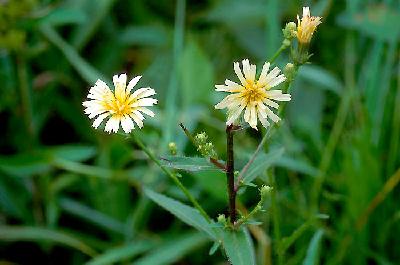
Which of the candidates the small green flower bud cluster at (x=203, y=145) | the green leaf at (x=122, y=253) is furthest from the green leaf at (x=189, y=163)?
the green leaf at (x=122, y=253)

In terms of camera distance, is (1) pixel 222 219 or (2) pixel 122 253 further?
(2) pixel 122 253

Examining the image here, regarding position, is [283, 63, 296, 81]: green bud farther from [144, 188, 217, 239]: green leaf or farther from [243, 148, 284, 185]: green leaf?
[144, 188, 217, 239]: green leaf

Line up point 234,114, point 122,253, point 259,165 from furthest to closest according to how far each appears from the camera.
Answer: point 122,253 < point 259,165 < point 234,114

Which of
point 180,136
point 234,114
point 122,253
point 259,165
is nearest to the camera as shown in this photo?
point 234,114

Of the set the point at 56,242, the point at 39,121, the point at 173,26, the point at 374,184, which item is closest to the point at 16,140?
the point at 39,121

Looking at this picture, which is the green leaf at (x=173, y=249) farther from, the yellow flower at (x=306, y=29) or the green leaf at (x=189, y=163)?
the yellow flower at (x=306, y=29)

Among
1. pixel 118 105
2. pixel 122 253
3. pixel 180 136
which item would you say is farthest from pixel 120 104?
pixel 180 136

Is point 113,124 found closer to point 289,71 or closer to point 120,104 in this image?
point 120,104
